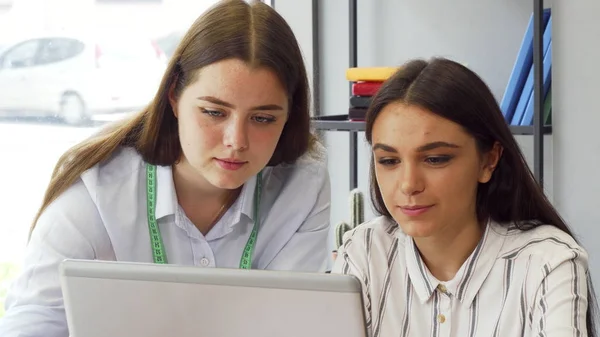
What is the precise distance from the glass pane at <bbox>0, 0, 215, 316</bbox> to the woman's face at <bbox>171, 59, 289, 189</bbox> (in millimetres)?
1523

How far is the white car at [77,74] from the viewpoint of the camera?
2.89m

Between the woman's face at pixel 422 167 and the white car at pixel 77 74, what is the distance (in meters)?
1.69

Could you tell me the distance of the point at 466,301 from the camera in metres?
1.37

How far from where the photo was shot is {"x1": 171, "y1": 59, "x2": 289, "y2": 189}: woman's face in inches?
55.6

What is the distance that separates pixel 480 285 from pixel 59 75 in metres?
2.00

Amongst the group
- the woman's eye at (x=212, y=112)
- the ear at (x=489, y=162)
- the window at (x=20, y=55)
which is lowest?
the ear at (x=489, y=162)

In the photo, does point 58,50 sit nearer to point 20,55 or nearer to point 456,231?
point 20,55

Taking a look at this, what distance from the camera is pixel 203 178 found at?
1.61 m

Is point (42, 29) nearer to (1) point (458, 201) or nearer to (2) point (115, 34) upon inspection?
(2) point (115, 34)

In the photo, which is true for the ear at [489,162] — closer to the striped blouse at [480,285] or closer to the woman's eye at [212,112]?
the striped blouse at [480,285]

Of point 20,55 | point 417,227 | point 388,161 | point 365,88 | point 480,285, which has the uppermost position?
point 20,55

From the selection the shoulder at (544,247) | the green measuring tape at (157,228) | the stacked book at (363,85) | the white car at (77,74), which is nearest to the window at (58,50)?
the white car at (77,74)

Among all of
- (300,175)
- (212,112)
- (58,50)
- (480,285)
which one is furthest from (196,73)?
(58,50)

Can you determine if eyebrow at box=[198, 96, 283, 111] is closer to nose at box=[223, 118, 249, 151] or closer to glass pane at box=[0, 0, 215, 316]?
nose at box=[223, 118, 249, 151]
